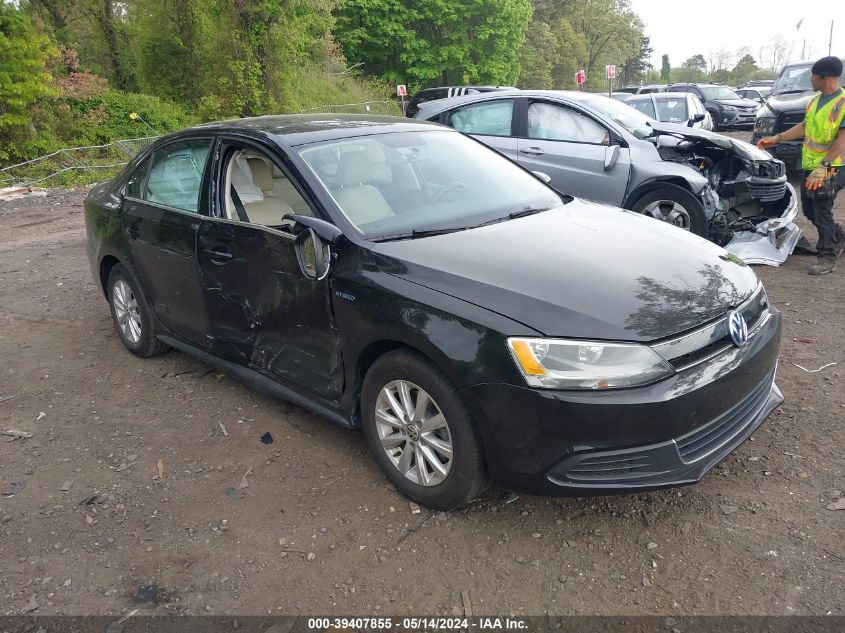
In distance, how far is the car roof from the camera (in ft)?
12.1

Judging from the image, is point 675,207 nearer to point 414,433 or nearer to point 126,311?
point 414,433

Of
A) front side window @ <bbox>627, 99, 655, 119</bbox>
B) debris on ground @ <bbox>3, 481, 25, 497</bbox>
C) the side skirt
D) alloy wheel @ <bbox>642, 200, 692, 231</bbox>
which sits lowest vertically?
debris on ground @ <bbox>3, 481, 25, 497</bbox>

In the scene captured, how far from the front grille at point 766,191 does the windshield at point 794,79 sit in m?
6.59

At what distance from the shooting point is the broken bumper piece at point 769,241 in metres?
6.57

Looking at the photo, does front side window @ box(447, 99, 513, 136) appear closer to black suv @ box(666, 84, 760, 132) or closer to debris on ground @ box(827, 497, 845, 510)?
debris on ground @ box(827, 497, 845, 510)

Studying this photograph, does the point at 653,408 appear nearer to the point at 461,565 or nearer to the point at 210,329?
the point at 461,565

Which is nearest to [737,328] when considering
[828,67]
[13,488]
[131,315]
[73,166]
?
[13,488]

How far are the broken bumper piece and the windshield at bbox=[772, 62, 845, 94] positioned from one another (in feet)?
22.2

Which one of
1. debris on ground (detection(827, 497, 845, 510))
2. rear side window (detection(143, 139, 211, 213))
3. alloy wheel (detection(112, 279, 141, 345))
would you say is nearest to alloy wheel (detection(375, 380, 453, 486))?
debris on ground (detection(827, 497, 845, 510))

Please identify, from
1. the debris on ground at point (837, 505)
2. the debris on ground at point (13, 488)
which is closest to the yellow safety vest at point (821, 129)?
the debris on ground at point (837, 505)

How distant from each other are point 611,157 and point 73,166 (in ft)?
50.3

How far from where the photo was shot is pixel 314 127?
3.83 meters

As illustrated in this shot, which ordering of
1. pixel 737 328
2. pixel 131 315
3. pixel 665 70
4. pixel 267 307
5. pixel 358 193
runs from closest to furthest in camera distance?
pixel 737 328 → pixel 358 193 → pixel 267 307 → pixel 131 315 → pixel 665 70

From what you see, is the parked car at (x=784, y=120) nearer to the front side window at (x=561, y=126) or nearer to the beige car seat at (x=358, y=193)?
the front side window at (x=561, y=126)
